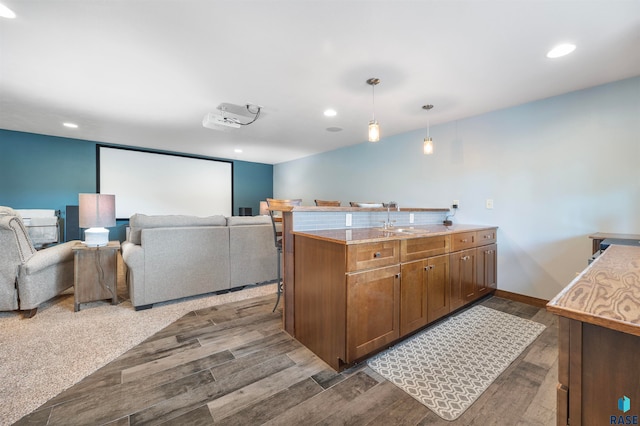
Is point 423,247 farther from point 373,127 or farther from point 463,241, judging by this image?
point 373,127

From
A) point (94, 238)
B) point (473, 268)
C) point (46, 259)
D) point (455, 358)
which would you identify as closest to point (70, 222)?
point (46, 259)

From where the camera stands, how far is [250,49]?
85.9 inches

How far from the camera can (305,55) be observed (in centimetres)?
225

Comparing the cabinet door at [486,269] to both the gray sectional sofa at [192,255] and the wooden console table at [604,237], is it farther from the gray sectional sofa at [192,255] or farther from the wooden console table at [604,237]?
the gray sectional sofa at [192,255]

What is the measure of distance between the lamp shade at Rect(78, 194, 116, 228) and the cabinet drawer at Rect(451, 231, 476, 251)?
370 cm

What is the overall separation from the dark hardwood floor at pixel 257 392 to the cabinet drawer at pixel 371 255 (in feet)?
2.42

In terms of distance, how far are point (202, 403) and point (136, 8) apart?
2482mm

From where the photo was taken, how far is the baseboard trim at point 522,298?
122 inches

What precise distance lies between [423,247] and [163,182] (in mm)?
6112

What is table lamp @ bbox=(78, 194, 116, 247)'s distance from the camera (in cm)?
288

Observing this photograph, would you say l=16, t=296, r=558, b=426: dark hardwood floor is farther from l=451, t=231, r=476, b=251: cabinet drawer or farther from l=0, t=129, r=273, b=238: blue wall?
l=0, t=129, r=273, b=238: blue wall

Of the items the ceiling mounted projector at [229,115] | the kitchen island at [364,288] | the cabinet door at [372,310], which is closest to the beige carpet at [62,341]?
the kitchen island at [364,288]

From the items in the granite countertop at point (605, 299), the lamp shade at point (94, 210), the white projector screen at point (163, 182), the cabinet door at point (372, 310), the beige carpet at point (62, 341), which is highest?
the white projector screen at point (163, 182)

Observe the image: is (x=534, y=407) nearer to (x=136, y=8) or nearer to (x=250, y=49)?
(x=250, y=49)
